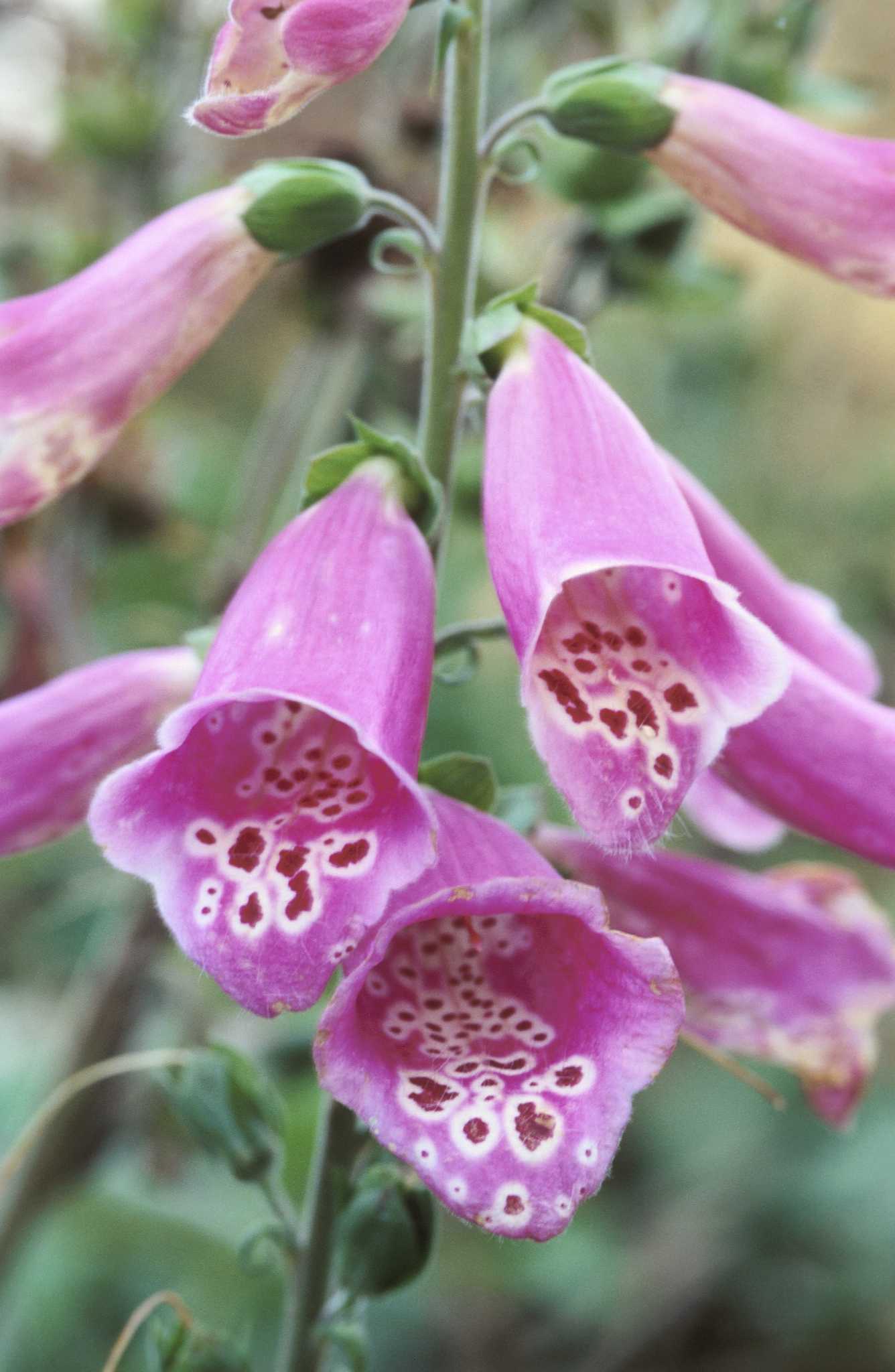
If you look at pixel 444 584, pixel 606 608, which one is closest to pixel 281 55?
pixel 606 608

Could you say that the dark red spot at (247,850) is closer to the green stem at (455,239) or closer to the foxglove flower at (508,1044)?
the foxglove flower at (508,1044)

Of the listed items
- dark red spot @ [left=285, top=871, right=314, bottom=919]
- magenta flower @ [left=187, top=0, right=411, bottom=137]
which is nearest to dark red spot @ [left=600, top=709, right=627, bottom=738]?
dark red spot @ [left=285, top=871, right=314, bottom=919]

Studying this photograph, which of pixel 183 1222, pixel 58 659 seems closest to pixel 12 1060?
pixel 183 1222

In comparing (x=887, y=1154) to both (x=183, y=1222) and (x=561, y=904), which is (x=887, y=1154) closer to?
(x=183, y=1222)

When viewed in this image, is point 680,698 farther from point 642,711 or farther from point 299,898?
point 299,898

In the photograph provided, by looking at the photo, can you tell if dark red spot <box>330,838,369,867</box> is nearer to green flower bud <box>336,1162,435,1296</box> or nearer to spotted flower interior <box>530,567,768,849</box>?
spotted flower interior <box>530,567,768,849</box>

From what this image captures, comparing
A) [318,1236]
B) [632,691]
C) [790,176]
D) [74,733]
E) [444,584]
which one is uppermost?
[790,176]
